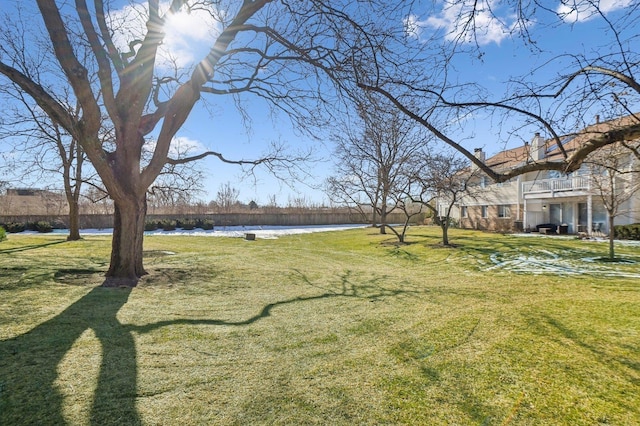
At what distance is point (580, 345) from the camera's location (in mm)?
3906

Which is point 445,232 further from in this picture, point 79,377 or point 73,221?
point 73,221

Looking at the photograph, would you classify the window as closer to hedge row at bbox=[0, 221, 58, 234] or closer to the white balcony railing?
the white balcony railing

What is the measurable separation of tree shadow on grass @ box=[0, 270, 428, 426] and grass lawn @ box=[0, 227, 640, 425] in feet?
0.05

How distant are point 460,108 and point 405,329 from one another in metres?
2.92

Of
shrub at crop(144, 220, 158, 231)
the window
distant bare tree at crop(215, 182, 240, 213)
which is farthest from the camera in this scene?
distant bare tree at crop(215, 182, 240, 213)

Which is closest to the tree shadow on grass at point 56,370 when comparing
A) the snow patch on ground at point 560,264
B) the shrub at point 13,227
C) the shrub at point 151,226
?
the snow patch on ground at point 560,264

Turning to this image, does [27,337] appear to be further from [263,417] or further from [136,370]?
[263,417]

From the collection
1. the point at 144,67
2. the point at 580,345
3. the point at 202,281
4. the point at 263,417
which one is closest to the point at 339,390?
the point at 263,417

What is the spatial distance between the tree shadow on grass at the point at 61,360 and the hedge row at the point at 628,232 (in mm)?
18991

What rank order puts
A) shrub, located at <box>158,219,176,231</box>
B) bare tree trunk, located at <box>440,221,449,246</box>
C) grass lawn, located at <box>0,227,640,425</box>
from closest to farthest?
grass lawn, located at <box>0,227,640,425</box>, bare tree trunk, located at <box>440,221,449,246</box>, shrub, located at <box>158,219,176,231</box>

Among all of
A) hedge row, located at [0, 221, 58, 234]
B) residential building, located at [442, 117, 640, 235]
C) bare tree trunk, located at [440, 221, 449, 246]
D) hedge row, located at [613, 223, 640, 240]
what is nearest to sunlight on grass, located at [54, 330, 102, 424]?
bare tree trunk, located at [440, 221, 449, 246]

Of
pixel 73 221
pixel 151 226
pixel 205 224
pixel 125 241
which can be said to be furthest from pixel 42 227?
pixel 125 241

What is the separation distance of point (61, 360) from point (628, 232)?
2172 centimetres

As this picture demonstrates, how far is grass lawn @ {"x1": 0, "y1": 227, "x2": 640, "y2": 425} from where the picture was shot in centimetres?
255
